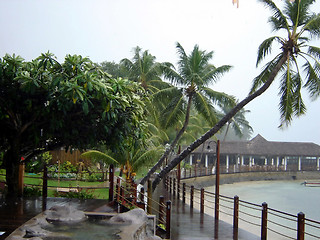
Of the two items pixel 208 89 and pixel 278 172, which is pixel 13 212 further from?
pixel 278 172

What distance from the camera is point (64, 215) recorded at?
798 cm

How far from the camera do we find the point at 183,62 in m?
19.1

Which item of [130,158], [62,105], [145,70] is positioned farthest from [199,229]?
[145,70]

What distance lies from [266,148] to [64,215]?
4417cm

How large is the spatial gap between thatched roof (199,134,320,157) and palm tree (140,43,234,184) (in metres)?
27.6

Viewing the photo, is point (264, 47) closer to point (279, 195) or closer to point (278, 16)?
point (278, 16)

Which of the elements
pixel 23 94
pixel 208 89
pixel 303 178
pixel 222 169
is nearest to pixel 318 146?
pixel 303 178

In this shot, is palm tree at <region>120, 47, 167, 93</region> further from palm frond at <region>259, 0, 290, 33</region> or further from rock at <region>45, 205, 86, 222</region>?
rock at <region>45, 205, 86, 222</region>

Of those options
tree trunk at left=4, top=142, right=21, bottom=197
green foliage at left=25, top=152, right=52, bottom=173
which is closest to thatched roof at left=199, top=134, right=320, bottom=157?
green foliage at left=25, top=152, right=52, bottom=173

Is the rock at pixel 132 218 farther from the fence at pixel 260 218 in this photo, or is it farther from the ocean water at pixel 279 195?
the ocean water at pixel 279 195

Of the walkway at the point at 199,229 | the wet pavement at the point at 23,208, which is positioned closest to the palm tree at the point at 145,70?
the walkway at the point at 199,229

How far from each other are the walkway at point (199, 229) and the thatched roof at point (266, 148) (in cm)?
3114

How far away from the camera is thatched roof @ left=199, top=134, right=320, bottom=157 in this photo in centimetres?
4741

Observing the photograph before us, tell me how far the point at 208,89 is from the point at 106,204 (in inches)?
334
